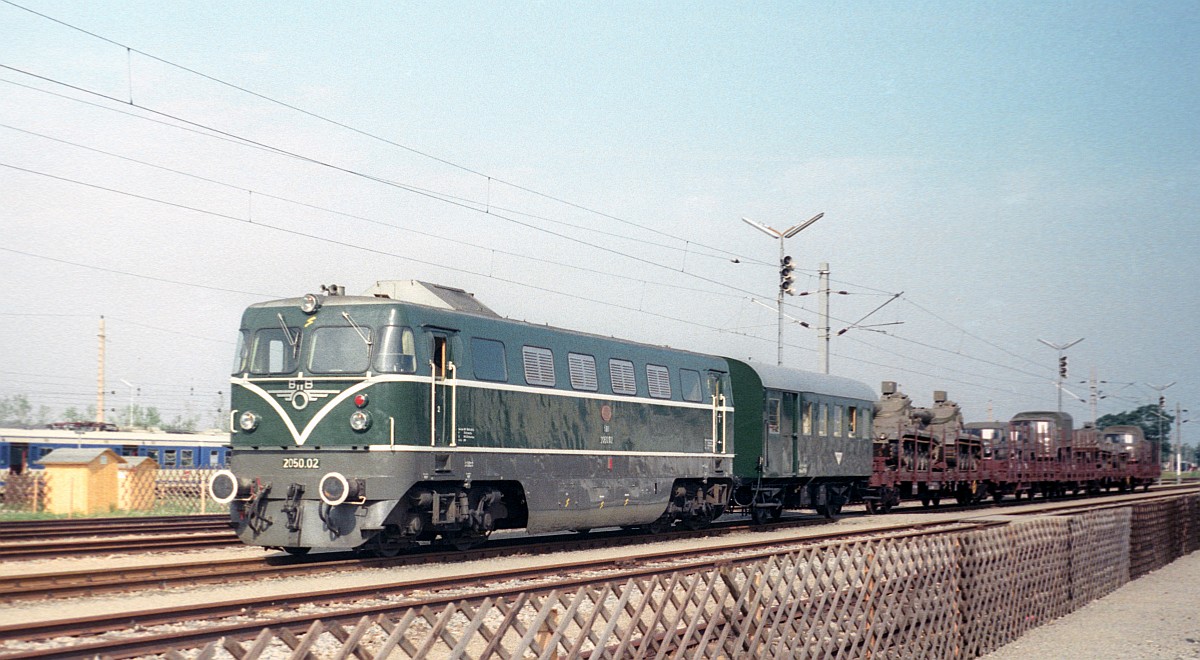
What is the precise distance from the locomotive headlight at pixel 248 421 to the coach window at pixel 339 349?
3.87 feet

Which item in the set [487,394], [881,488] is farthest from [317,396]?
[881,488]

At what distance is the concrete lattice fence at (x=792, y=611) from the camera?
6.68 metres

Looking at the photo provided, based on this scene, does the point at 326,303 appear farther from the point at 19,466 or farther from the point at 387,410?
the point at 19,466

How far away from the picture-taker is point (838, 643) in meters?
9.84

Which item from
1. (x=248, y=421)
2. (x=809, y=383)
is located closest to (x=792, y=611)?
(x=248, y=421)

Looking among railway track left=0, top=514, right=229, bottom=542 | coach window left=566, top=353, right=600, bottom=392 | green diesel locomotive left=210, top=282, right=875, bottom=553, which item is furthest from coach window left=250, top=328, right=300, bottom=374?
railway track left=0, top=514, right=229, bottom=542

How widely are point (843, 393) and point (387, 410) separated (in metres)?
17.5

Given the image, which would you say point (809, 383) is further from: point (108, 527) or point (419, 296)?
point (108, 527)

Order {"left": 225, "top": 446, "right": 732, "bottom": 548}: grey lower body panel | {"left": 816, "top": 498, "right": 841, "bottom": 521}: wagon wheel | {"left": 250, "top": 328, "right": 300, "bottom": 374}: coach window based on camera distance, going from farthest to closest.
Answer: {"left": 816, "top": 498, "right": 841, "bottom": 521}: wagon wheel, {"left": 250, "top": 328, "right": 300, "bottom": 374}: coach window, {"left": 225, "top": 446, "right": 732, "bottom": 548}: grey lower body panel

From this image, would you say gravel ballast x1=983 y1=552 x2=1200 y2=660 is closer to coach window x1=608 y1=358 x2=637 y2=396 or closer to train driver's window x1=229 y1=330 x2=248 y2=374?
coach window x1=608 y1=358 x2=637 y2=396

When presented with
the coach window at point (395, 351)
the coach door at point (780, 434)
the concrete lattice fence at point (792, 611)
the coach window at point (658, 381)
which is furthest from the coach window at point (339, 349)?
the coach door at point (780, 434)

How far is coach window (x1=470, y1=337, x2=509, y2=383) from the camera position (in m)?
17.9

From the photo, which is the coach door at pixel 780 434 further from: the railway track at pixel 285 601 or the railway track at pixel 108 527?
the railway track at pixel 108 527

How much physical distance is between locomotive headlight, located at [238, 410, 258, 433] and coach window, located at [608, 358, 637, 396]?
23.0 feet
